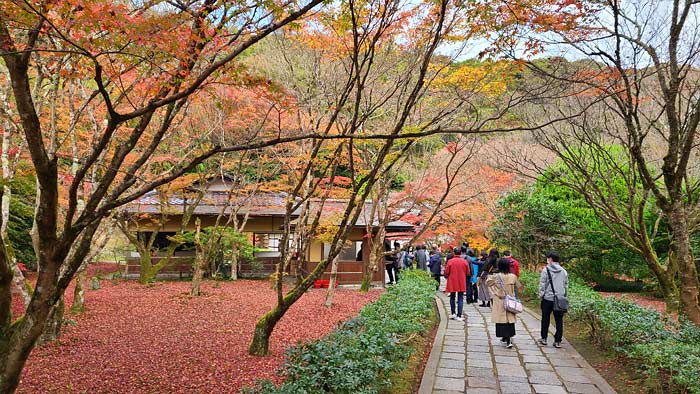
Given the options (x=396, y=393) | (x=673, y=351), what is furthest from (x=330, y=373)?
(x=673, y=351)

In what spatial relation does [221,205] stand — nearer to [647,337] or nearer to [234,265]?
[234,265]

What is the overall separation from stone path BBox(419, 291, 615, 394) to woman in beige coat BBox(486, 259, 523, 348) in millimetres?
222

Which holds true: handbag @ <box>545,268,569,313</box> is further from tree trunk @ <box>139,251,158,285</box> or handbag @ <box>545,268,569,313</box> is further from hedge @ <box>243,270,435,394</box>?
tree trunk @ <box>139,251,158,285</box>

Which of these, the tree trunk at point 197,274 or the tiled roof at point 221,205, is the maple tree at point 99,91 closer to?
the tree trunk at point 197,274

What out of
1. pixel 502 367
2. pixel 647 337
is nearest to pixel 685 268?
pixel 647 337

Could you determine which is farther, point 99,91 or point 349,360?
point 349,360

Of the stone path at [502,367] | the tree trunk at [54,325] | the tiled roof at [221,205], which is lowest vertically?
the stone path at [502,367]

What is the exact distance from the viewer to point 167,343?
756 centimetres

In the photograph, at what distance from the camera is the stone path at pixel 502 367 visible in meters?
5.09

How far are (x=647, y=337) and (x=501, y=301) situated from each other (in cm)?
200

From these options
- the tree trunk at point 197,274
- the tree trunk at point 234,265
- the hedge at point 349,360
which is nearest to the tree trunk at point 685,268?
the hedge at point 349,360

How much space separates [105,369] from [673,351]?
6.72 m

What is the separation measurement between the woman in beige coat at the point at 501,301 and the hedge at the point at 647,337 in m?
1.30

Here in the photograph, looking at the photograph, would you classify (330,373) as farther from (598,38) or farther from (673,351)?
(598,38)
